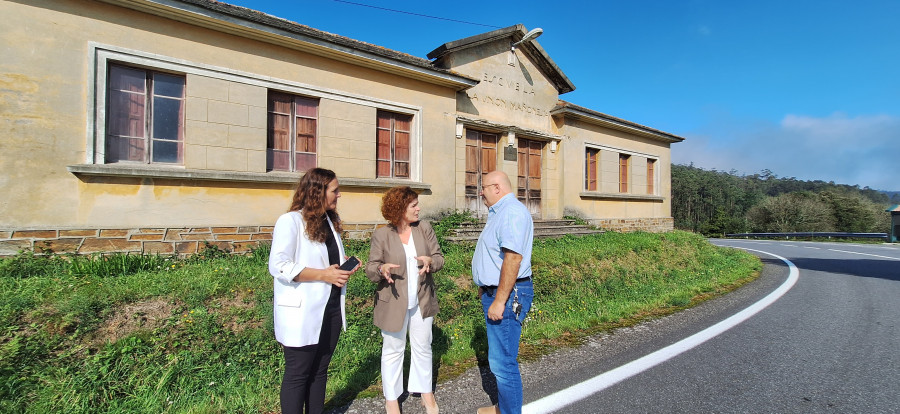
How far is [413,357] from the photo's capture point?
3.18 metres

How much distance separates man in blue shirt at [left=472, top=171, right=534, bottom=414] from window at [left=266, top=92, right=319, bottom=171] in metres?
6.21

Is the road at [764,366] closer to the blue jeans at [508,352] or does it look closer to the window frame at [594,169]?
the blue jeans at [508,352]

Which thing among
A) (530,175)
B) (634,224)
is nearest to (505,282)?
(530,175)

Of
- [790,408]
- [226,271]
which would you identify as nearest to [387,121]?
[226,271]

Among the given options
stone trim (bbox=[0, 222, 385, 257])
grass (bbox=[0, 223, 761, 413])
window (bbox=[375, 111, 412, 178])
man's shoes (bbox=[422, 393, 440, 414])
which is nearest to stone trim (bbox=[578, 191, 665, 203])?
window (bbox=[375, 111, 412, 178])

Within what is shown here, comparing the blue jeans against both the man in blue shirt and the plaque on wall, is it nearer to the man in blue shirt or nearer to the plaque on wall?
the man in blue shirt

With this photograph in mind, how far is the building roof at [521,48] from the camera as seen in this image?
10.5 metres

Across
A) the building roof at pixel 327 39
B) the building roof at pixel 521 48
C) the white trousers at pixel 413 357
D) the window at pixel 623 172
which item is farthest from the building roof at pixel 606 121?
the white trousers at pixel 413 357

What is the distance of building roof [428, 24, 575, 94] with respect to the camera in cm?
1045

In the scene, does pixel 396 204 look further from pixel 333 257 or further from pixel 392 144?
pixel 392 144

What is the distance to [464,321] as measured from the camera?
517cm

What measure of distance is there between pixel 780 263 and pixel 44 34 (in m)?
16.9

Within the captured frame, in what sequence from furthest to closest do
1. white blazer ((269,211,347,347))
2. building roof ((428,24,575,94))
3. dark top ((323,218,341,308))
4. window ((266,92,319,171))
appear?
building roof ((428,24,575,94)), window ((266,92,319,171)), dark top ((323,218,341,308)), white blazer ((269,211,347,347))

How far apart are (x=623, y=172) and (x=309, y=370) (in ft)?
49.1
